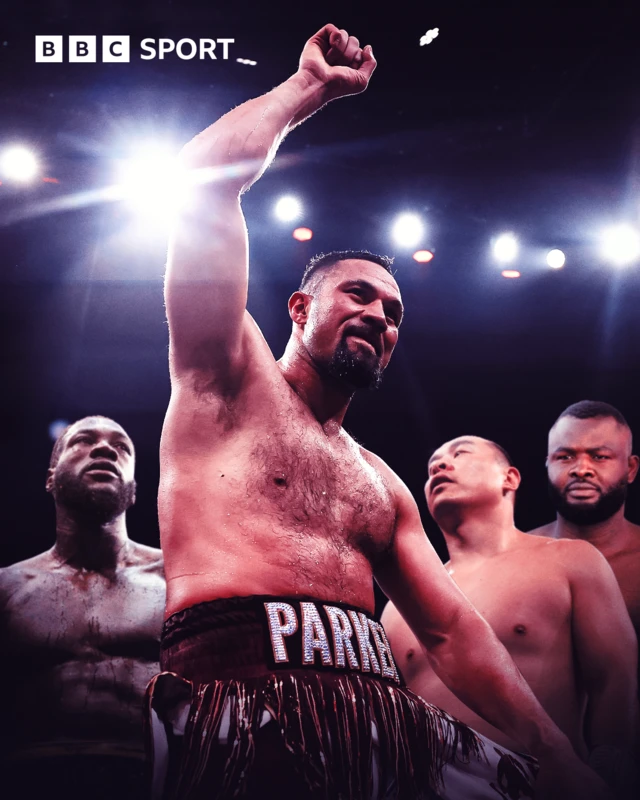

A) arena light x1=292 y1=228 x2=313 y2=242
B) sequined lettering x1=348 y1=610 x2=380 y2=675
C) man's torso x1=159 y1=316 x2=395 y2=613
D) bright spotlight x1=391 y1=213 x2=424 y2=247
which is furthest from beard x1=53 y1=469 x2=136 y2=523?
sequined lettering x1=348 y1=610 x2=380 y2=675

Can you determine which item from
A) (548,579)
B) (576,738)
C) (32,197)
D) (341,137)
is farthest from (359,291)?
(32,197)

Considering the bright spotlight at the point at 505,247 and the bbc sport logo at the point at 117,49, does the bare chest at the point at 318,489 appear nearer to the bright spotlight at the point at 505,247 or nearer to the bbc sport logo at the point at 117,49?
the bbc sport logo at the point at 117,49

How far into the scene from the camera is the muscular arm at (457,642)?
1754 millimetres

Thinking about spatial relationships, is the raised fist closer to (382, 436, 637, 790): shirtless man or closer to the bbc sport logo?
the bbc sport logo

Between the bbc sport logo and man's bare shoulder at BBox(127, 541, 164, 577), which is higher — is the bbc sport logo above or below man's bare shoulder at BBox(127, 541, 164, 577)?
above

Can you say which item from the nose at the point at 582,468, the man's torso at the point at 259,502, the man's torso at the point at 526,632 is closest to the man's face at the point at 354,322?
the man's torso at the point at 259,502

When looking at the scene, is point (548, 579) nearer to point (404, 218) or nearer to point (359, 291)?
point (359, 291)

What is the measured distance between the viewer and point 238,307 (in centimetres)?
168

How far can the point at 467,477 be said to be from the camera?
327 centimetres

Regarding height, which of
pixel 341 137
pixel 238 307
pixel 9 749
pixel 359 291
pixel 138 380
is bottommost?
pixel 9 749

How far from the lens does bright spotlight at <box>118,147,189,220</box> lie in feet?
12.1

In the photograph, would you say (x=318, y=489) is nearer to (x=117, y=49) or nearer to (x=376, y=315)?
(x=376, y=315)

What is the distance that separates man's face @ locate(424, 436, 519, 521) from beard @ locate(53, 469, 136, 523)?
1.31m

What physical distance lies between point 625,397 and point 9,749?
11.1 feet
